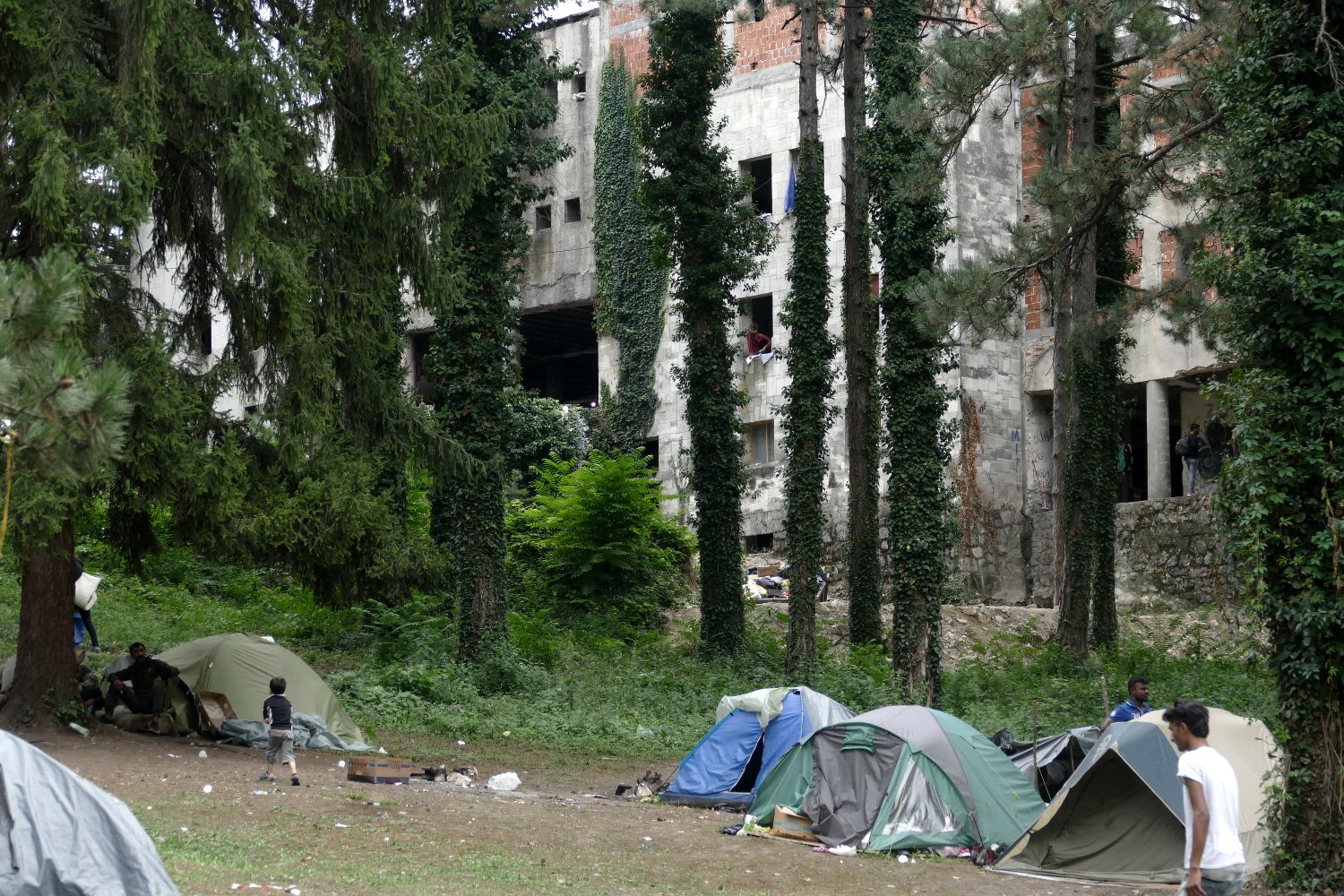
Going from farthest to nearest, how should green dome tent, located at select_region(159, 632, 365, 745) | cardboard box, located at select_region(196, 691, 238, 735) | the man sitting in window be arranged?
1. the man sitting in window
2. green dome tent, located at select_region(159, 632, 365, 745)
3. cardboard box, located at select_region(196, 691, 238, 735)

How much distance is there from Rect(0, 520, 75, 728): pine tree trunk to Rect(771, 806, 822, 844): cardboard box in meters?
8.19

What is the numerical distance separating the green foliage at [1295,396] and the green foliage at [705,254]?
14.5m

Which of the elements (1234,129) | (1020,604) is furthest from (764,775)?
(1020,604)

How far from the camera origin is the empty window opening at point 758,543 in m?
37.4

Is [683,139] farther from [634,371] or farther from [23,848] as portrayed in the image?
[23,848]

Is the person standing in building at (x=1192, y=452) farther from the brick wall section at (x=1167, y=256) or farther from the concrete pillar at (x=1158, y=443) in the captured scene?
the brick wall section at (x=1167, y=256)

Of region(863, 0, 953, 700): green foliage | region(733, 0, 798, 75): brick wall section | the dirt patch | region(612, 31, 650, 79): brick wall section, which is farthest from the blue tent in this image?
region(612, 31, 650, 79): brick wall section

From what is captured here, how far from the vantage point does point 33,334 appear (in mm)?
8469

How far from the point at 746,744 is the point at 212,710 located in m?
6.57

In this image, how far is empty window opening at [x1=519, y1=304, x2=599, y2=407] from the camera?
42.4 meters

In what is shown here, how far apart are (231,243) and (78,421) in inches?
297

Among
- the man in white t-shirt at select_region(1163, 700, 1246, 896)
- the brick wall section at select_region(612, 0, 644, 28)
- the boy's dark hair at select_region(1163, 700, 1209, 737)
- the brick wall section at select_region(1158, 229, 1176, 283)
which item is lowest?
the man in white t-shirt at select_region(1163, 700, 1246, 896)

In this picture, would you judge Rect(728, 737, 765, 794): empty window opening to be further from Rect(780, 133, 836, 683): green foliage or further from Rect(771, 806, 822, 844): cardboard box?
Rect(780, 133, 836, 683): green foliage

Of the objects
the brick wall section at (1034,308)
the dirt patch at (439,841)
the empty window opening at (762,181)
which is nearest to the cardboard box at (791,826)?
the dirt patch at (439,841)
